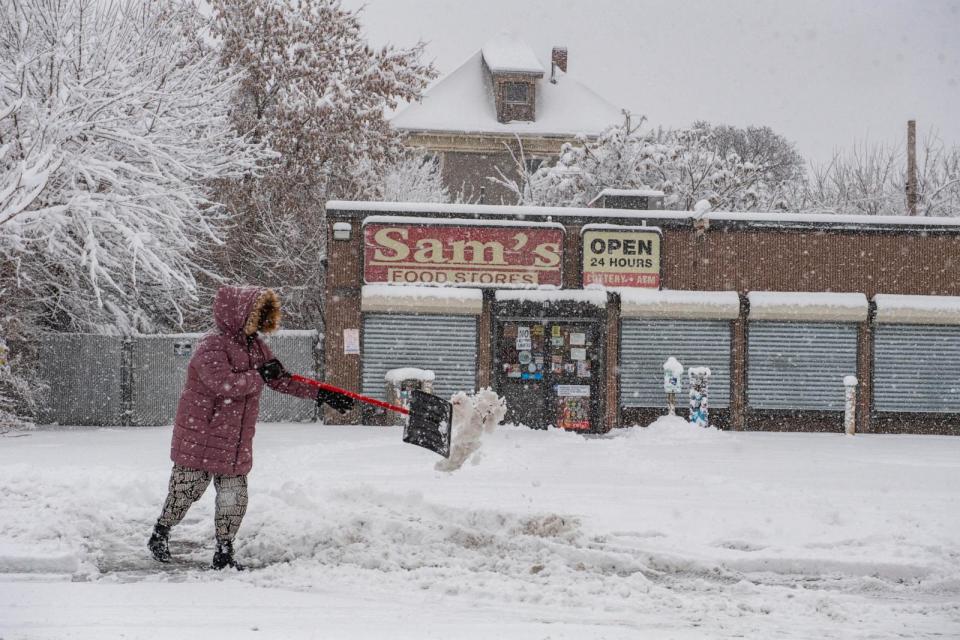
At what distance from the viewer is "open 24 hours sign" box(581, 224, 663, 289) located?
1620cm

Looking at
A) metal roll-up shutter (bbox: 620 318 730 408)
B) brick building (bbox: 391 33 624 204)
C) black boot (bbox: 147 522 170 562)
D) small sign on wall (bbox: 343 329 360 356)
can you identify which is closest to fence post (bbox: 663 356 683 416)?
metal roll-up shutter (bbox: 620 318 730 408)

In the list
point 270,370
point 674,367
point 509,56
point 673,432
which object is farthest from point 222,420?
point 509,56

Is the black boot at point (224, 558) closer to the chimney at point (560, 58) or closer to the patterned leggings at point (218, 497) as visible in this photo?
the patterned leggings at point (218, 497)

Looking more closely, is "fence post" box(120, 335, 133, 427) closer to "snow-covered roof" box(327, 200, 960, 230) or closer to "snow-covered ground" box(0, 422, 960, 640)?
"snow-covered roof" box(327, 200, 960, 230)

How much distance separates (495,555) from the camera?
20.4 ft

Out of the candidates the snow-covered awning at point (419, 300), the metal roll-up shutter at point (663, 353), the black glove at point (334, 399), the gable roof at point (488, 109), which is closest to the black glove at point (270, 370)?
the black glove at point (334, 399)

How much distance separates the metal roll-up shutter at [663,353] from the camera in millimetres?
16188

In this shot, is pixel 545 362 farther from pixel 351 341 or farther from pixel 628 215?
pixel 351 341

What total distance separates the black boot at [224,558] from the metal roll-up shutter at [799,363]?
12.3 m

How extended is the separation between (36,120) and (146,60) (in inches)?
145

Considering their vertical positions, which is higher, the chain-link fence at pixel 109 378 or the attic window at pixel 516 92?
the attic window at pixel 516 92

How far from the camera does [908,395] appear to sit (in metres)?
16.4

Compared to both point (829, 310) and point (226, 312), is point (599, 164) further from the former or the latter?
point (226, 312)

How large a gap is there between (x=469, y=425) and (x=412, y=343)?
8285 millimetres
